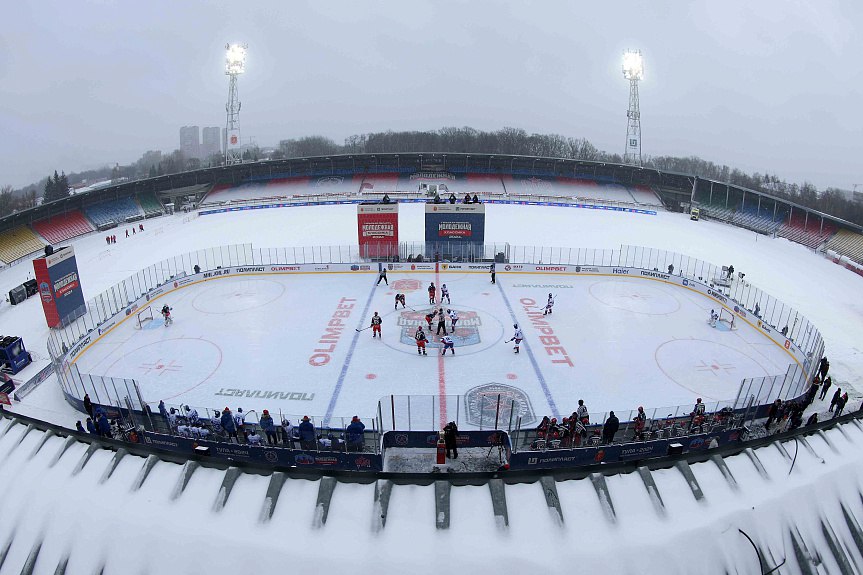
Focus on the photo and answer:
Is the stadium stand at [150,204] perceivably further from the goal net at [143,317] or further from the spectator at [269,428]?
the spectator at [269,428]

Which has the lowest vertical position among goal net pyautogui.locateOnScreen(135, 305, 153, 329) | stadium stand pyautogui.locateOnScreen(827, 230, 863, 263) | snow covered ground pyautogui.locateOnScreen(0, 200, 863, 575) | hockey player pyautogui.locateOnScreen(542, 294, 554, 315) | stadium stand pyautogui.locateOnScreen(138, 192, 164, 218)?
goal net pyautogui.locateOnScreen(135, 305, 153, 329)

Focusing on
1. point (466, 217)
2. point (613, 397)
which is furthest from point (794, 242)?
point (613, 397)

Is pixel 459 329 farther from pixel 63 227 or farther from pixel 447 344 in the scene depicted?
pixel 63 227

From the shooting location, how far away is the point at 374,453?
12688mm

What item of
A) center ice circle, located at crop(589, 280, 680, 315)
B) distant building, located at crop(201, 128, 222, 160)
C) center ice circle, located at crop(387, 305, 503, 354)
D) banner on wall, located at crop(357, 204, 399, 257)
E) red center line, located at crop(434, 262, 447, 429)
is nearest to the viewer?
red center line, located at crop(434, 262, 447, 429)

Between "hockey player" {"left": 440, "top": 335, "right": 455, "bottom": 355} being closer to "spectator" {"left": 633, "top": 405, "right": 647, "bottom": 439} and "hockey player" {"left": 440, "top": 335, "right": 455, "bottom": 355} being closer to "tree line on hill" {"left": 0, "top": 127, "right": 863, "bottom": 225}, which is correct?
"spectator" {"left": 633, "top": 405, "right": 647, "bottom": 439}

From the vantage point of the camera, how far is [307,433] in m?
12.9

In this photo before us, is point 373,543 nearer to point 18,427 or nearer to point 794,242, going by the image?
point 18,427

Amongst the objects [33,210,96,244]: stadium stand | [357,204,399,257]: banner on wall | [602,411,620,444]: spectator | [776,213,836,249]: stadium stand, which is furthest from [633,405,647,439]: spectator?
[33,210,96,244]: stadium stand

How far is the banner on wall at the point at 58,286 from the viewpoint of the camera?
22.3 m

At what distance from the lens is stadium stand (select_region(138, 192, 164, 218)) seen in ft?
172

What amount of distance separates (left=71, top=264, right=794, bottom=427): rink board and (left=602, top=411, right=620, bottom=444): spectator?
2.70m

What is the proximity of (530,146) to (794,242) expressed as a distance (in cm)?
5298

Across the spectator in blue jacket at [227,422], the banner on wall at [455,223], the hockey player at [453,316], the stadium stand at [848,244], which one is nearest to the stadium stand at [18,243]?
the banner on wall at [455,223]
